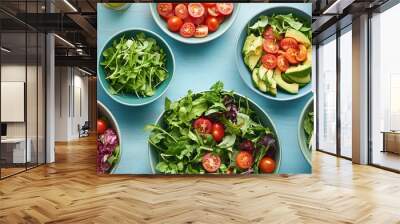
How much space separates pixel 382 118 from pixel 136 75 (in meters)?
4.94

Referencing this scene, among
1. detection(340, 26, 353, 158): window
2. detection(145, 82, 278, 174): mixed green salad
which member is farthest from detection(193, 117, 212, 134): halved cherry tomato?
detection(340, 26, 353, 158): window

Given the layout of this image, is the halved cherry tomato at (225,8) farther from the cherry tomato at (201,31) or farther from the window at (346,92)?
the window at (346,92)

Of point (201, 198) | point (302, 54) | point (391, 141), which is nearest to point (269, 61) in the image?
point (302, 54)

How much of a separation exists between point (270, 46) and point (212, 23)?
98 centimetres

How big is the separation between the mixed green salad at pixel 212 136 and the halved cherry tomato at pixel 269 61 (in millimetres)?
631

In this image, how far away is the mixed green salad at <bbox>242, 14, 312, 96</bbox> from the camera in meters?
6.00

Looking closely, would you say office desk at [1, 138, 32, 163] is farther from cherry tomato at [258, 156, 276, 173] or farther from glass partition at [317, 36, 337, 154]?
glass partition at [317, 36, 337, 154]

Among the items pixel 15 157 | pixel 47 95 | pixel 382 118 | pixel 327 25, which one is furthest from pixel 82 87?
pixel 382 118

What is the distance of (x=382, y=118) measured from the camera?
299 inches

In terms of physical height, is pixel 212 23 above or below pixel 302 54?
above

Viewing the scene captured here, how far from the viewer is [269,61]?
600cm

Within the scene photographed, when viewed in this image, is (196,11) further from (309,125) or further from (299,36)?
(309,125)

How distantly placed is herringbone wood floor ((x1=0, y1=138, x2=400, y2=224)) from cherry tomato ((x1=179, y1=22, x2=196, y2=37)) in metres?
2.26

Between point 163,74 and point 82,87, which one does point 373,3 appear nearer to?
point 163,74
